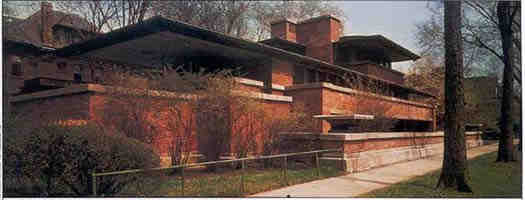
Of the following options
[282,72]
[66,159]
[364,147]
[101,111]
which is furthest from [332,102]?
[66,159]

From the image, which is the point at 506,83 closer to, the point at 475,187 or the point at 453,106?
the point at 475,187

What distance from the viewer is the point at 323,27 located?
2962 centimetres

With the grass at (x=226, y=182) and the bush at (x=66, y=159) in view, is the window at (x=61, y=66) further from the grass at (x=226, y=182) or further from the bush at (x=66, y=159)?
the bush at (x=66, y=159)

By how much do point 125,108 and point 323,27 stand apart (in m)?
19.9

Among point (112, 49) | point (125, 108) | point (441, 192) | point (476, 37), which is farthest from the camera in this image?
point (476, 37)

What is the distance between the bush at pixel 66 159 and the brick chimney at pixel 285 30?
78.0 feet

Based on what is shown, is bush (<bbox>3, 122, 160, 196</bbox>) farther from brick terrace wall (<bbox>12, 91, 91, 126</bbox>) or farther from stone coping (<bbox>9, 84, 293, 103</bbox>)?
brick terrace wall (<bbox>12, 91, 91, 126</bbox>)

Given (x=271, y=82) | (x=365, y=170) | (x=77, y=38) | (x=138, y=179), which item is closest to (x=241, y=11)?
(x=77, y=38)

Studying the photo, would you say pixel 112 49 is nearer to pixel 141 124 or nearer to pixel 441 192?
pixel 141 124

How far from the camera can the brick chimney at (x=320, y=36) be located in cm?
2919

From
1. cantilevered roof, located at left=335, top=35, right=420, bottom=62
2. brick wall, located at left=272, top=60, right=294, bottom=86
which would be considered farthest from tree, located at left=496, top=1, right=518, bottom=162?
brick wall, located at left=272, top=60, right=294, bottom=86

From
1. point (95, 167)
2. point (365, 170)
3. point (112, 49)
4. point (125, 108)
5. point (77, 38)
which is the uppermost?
point (77, 38)

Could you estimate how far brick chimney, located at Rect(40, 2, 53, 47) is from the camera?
26578 mm

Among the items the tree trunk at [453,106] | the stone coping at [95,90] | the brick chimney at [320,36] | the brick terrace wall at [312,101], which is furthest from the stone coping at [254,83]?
the brick chimney at [320,36]
